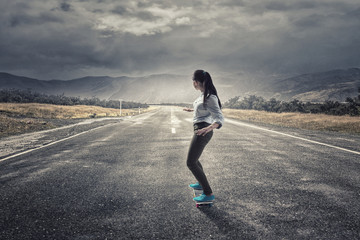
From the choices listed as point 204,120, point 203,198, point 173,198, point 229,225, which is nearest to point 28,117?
point 173,198

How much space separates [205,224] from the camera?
8.20ft

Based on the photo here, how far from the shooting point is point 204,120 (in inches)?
123

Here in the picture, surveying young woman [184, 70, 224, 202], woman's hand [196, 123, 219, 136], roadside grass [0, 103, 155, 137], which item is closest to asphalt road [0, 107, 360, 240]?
young woman [184, 70, 224, 202]

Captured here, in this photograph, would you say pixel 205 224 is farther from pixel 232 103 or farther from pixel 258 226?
pixel 232 103

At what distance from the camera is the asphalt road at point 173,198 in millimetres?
2365

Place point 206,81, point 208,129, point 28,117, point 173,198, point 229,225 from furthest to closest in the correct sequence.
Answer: point 28,117
point 173,198
point 206,81
point 208,129
point 229,225

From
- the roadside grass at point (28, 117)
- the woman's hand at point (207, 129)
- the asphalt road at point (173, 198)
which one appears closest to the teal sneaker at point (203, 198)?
the asphalt road at point (173, 198)

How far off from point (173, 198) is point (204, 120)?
1.33 metres

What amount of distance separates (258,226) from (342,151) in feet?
19.6

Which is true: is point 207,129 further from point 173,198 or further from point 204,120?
point 173,198

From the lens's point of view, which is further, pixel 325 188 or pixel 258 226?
pixel 325 188

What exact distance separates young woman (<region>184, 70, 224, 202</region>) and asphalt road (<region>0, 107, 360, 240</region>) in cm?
35

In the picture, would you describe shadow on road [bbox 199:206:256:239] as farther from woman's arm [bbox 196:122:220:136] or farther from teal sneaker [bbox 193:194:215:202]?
woman's arm [bbox 196:122:220:136]

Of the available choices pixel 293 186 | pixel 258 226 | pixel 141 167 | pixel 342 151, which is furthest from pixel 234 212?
pixel 342 151
